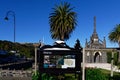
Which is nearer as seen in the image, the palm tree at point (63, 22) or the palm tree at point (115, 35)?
the palm tree at point (63, 22)

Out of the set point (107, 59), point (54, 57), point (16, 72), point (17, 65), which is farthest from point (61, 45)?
point (107, 59)

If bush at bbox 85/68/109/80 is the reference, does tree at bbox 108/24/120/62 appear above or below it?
above

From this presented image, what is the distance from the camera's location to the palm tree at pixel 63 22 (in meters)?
60.2

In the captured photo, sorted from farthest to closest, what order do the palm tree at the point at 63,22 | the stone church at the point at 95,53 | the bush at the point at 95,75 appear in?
the stone church at the point at 95,53 < the palm tree at the point at 63,22 < the bush at the point at 95,75

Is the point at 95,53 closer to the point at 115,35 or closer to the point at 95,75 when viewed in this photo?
the point at 115,35

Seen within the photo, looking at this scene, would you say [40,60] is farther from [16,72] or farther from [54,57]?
[16,72]

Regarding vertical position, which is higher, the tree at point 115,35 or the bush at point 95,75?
the tree at point 115,35

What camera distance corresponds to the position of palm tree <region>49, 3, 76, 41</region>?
6019 centimetres

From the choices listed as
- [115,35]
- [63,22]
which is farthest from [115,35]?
[63,22]

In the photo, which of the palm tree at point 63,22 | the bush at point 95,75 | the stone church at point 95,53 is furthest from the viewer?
the stone church at point 95,53

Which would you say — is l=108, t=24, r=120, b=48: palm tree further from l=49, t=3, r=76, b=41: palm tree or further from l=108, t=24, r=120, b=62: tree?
l=49, t=3, r=76, b=41: palm tree

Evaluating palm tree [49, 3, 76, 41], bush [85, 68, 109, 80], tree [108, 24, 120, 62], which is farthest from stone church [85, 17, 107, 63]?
bush [85, 68, 109, 80]

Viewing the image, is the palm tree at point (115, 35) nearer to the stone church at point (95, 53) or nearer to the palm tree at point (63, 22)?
the stone church at point (95, 53)

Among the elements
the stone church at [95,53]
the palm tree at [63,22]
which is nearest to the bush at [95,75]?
the palm tree at [63,22]
